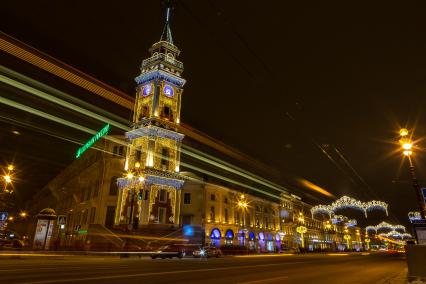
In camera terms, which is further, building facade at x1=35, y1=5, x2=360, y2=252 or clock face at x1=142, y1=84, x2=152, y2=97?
clock face at x1=142, y1=84, x2=152, y2=97

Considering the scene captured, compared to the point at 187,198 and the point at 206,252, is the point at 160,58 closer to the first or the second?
the point at 187,198

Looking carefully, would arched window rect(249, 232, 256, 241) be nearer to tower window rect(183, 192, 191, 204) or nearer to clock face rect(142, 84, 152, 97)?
tower window rect(183, 192, 191, 204)

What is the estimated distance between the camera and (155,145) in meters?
48.5

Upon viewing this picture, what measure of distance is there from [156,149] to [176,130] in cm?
480

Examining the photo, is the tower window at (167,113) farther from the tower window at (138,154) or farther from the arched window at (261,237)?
the arched window at (261,237)

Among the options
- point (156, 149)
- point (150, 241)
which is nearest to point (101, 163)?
Result: point (156, 149)

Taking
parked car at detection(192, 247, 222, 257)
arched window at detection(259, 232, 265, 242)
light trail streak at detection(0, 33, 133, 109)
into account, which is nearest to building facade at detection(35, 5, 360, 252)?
arched window at detection(259, 232, 265, 242)

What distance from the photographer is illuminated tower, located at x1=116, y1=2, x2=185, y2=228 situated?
45719 millimetres

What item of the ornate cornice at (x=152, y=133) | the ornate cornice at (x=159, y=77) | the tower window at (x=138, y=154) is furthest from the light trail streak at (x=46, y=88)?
the ornate cornice at (x=159, y=77)

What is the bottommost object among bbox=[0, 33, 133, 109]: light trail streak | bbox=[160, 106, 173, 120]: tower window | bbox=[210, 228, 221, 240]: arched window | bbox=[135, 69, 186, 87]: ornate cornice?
bbox=[210, 228, 221, 240]: arched window

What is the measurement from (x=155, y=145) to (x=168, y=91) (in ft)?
32.2

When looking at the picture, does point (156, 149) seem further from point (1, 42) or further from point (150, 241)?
point (1, 42)

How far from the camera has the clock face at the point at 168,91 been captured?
52.4 metres

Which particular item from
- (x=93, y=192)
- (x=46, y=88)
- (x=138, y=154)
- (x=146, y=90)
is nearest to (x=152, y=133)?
(x=138, y=154)
